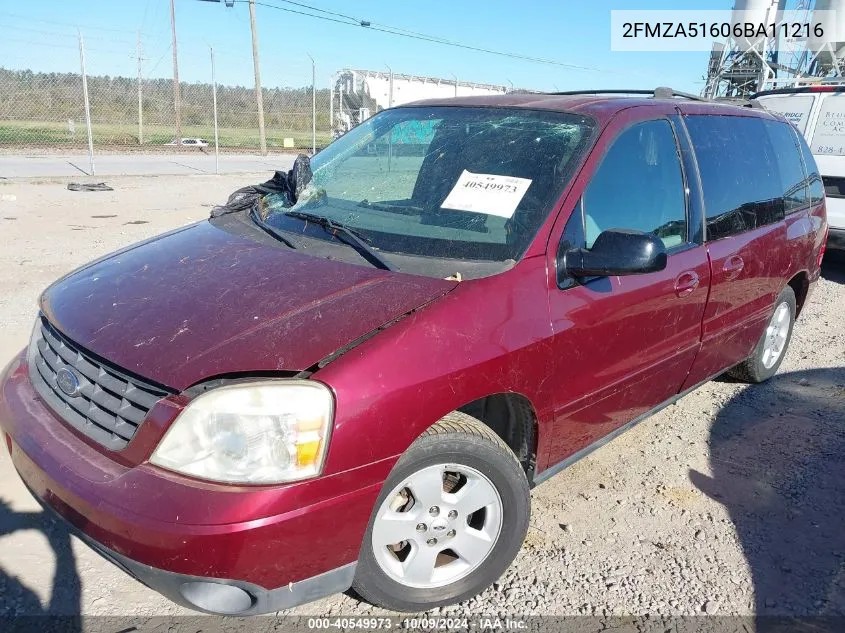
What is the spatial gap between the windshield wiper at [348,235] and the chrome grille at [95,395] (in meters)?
0.90

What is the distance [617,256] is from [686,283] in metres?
0.80

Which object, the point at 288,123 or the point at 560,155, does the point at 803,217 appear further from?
the point at 288,123

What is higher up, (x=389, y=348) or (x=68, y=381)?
(x=389, y=348)

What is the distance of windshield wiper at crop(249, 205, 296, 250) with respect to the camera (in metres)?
2.70

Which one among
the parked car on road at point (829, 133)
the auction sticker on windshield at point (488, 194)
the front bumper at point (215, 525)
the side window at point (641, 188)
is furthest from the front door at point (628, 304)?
the parked car on road at point (829, 133)

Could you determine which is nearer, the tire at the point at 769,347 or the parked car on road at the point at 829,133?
the tire at the point at 769,347

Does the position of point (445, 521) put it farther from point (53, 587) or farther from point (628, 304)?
point (53, 587)

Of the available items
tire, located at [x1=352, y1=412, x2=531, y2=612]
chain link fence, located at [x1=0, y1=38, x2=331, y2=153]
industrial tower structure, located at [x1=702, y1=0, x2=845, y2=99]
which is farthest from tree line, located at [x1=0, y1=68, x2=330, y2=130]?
tire, located at [x1=352, y1=412, x2=531, y2=612]

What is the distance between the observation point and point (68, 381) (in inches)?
86.7

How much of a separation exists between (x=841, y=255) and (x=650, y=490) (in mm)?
7551

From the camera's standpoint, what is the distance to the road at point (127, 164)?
1505cm

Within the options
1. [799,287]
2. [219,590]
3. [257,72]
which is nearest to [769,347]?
[799,287]

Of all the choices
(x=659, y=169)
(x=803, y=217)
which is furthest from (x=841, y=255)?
(x=659, y=169)

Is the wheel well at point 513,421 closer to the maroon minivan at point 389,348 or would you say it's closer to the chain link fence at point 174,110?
the maroon minivan at point 389,348
